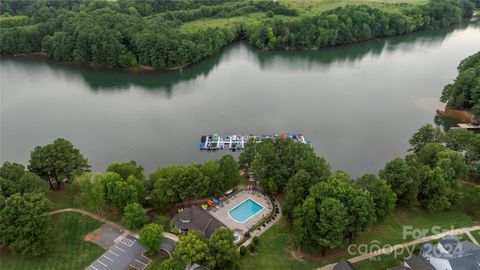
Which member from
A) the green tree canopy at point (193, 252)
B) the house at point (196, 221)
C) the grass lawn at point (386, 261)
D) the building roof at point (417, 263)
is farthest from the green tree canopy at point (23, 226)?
the building roof at point (417, 263)

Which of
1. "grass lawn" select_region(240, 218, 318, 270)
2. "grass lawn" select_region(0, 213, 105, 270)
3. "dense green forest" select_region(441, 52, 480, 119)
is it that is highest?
"dense green forest" select_region(441, 52, 480, 119)

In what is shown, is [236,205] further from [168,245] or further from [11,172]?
[11,172]

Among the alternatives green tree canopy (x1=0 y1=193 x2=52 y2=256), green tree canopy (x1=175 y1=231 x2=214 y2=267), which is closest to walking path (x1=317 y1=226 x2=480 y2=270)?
green tree canopy (x1=175 y1=231 x2=214 y2=267)

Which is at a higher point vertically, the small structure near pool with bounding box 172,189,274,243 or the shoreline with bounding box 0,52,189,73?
the shoreline with bounding box 0,52,189,73

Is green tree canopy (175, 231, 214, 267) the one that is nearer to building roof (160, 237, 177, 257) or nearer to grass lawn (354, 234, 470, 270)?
building roof (160, 237, 177, 257)

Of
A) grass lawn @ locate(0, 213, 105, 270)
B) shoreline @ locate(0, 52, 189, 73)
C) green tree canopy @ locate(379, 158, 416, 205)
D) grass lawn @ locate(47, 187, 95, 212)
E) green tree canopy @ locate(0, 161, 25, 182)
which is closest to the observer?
grass lawn @ locate(0, 213, 105, 270)

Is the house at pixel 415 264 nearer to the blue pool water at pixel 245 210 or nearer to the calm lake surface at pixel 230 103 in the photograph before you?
the blue pool water at pixel 245 210
